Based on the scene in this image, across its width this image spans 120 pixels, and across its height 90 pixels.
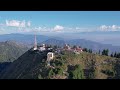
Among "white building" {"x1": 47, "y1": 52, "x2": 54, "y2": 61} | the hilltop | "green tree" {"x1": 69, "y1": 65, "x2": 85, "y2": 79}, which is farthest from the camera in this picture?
"white building" {"x1": 47, "y1": 52, "x2": 54, "y2": 61}

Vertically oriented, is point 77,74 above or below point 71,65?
above

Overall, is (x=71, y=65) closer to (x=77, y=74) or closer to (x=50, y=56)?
(x=50, y=56)

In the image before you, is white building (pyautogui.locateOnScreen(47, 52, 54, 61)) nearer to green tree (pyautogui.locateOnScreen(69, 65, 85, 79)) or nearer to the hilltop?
the hilltop

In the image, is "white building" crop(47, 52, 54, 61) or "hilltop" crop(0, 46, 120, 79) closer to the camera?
"hilltop" crop(0, 46, 120, 79)

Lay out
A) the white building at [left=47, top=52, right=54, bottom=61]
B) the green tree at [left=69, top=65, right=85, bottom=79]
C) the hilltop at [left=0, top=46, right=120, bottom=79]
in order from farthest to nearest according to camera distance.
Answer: the white building at [left=47, top=52, right=54, bottom=61] → the hilltop at [left=0, top=46, right=120, bottom=79] → the green tree at [left=69, top=65, right=85, bottom=79]

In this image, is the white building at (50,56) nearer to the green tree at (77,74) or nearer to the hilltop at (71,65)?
the hilltop at (71,65)

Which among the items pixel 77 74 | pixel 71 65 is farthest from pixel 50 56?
pixel 77 74

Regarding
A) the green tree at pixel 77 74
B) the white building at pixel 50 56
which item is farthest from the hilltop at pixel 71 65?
the white building at pixel 50 56

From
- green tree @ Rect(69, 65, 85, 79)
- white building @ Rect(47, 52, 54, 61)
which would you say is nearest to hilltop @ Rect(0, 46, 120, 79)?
green tree @ Rect(69, 65, 85, 79)

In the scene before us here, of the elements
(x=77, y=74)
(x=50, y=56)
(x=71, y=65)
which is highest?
(x=50, y=56)

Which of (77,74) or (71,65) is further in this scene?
(71,65)

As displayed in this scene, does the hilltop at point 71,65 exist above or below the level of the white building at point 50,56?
below
